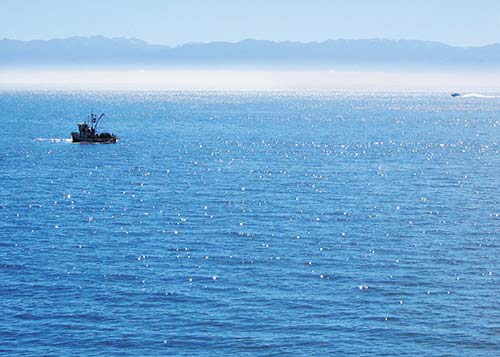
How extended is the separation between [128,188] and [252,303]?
191 ft

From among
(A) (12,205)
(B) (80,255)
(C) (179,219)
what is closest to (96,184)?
(A) (12,205)

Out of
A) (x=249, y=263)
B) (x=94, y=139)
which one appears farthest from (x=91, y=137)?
(x=249, y=263)

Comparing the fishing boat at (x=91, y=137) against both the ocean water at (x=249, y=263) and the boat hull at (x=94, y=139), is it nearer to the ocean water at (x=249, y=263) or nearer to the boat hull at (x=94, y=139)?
the boat hull at (x=94, y=139)

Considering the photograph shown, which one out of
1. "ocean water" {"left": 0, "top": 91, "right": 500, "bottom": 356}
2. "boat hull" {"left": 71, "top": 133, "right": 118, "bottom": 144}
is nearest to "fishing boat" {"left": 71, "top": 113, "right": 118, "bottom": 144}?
"boat hull" {"left": 71, "top": 133, "right": 118, "bottom": 144}

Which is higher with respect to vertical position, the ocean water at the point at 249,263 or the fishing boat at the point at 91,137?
the fishing boat at the point at 91,137

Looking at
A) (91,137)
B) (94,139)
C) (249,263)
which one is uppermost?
(91,137)

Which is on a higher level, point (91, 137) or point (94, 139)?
point (91, 137)

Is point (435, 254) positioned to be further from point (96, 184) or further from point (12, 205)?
point (96, 184)

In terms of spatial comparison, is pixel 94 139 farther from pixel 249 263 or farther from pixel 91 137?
pixel 249 263

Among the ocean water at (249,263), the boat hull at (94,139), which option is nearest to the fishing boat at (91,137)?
the boat hull at (94,139)

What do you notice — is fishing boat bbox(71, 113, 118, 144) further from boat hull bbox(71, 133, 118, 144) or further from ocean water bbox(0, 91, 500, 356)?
ocean water bbox(0, 91, 500, 356)

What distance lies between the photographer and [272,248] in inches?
3014

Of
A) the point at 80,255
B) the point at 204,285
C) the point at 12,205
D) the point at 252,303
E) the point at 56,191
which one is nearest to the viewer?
the point at 252,303

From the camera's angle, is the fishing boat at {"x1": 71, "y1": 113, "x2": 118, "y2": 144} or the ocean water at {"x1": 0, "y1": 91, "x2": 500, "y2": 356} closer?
the ocean water at {"x1": 0, "y1": 91, "x2": 500, "y2": 356}
